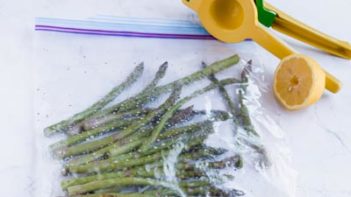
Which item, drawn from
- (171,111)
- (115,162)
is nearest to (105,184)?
(115,162)

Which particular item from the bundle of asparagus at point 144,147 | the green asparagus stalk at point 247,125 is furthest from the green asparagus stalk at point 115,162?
the green asparagus stalk at point 247,125

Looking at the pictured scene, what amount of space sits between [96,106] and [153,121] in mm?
83

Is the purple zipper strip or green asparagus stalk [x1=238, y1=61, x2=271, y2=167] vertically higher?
the purple zipper strip

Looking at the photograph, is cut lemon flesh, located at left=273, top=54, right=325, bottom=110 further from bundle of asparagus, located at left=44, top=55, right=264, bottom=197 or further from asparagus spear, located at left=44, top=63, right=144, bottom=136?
asparagus spear, located at left=44, top=63, right=144, bottom=136

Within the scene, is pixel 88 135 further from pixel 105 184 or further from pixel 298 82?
pixel 298 82

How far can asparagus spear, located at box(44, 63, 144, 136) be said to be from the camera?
0.74 meters

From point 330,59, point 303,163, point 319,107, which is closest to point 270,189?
point 303,163

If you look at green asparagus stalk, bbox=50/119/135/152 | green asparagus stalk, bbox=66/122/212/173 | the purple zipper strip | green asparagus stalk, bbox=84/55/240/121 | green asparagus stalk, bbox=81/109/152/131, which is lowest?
green asparagus stalk, bbox=66/122/212/173

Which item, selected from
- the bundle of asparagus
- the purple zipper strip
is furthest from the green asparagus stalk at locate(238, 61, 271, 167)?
the purple zipper strip

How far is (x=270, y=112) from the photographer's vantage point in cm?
82

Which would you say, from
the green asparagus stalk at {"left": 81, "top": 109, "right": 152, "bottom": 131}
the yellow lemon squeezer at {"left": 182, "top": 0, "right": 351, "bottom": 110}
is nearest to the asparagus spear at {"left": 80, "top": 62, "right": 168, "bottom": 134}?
the green asparagus stalk at {"left": 81, "top": 109, "right": 152, "bottom": 131}

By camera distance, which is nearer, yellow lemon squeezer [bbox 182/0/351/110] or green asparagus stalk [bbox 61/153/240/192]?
green asparagus stalk [bbox 61/153/240/192]

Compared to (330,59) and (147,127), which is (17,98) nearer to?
(147,127)

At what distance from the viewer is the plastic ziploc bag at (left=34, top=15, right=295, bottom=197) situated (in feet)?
2.31
